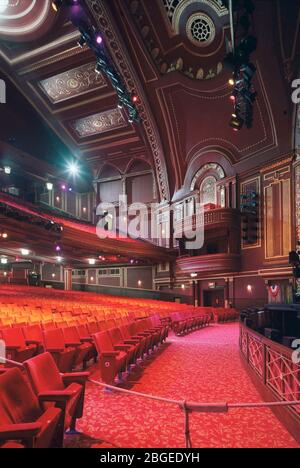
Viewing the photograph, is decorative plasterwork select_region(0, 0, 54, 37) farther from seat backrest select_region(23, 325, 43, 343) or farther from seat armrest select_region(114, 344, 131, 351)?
seat armrest select_region(114, 344, 131, 351)

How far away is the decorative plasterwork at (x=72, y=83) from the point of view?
16609 mm

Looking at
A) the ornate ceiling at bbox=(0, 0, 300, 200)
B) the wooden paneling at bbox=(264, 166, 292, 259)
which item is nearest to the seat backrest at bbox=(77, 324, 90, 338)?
the wooden paneling at bbox=(264, 166, 292, 259)

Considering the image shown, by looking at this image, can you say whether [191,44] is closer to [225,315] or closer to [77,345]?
[225,315]

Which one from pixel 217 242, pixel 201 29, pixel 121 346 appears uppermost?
pixel 201 29

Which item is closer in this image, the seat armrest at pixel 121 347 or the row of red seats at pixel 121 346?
the row of red seats at pixel 121 346

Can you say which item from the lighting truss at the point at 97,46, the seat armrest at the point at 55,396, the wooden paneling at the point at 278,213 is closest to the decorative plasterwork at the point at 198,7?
the lighting truss at the point at 97,46

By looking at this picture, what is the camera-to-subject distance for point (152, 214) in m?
21.4

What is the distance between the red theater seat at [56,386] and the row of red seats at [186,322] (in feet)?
21.0

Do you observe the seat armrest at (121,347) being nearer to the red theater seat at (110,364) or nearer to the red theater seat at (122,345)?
the red theater seat at (122,345)

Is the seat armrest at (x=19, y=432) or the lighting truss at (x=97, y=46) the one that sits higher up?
the lighting truss at (x=97, y=46)

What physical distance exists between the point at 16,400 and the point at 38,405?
0.19 meters

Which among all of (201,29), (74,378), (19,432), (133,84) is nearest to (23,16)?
(133,84)

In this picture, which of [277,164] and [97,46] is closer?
[97,46]

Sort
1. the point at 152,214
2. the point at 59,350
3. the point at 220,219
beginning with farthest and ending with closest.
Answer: the point at 152,214, the point at 220,219, the point at 59,350
